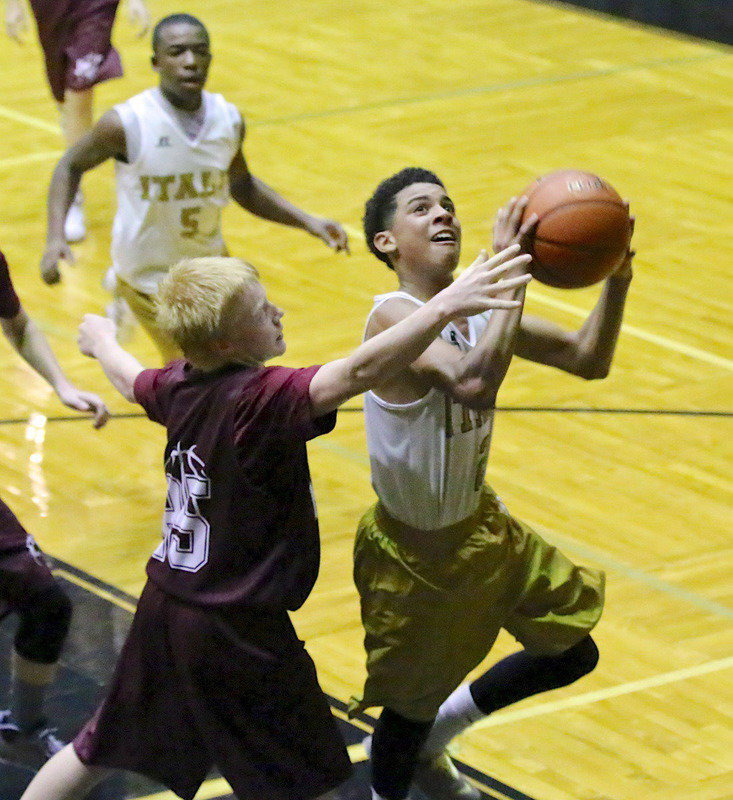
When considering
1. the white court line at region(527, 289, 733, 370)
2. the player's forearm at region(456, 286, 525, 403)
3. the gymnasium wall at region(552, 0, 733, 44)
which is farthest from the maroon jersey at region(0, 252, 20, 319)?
the gymnasium wall at region(552, 0, 733, 44)

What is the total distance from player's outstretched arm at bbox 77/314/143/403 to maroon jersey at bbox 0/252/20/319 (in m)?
0.33

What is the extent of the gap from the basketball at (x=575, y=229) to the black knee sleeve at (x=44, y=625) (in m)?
1.43

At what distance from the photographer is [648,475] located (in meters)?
6.37

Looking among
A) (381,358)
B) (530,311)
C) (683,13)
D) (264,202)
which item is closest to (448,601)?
(381,358)

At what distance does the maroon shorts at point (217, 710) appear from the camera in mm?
3613

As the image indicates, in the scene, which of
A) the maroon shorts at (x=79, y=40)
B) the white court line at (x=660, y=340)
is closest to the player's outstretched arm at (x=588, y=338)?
the white court line at (x=660, y=340)

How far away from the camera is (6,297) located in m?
4.30

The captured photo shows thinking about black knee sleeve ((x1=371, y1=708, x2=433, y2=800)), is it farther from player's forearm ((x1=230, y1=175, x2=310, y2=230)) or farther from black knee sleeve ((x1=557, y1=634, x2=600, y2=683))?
player's forearm ((x1=230, y1=175, x2=310, y2=230))

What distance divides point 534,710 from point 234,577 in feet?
5.25

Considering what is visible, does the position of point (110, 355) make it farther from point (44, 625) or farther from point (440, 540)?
point (440, 540)

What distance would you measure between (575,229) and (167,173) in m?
2.61

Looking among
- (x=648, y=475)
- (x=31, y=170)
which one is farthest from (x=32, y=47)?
(x=648, y=475)

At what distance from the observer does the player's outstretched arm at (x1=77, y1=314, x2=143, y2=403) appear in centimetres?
383

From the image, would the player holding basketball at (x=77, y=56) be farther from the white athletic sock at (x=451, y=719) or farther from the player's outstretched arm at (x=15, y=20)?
the white athletic sock at (x=451, y=719)
